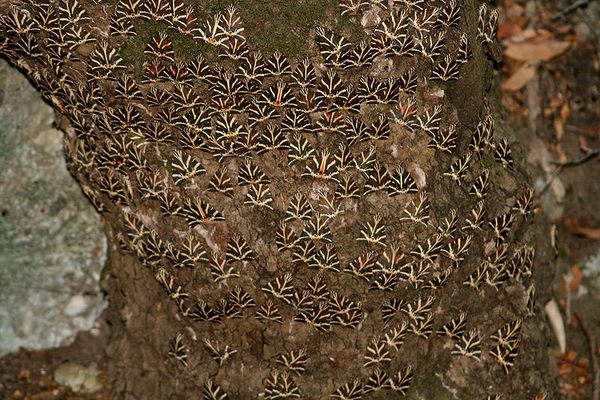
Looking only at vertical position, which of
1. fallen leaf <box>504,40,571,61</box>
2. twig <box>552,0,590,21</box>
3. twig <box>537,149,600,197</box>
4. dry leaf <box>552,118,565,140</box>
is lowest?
twig <box>537,149,600,197</box>

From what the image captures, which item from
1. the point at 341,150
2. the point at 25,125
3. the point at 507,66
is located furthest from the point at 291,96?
the point at 507,66

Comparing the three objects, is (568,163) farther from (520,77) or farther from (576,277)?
(576,277)

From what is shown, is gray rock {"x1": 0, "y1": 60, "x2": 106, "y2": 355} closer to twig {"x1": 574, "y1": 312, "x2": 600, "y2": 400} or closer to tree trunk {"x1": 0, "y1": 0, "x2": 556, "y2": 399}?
tree trunk {"x1": 0, "y1": 0, "x2": 556, "y2": 399}

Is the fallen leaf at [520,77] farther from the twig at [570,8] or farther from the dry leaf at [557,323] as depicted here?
the dry leaf at [557,323]

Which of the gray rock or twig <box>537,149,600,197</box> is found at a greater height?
the gray rock

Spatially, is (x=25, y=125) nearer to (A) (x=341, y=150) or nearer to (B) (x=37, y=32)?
(B) (x=37, y=32)

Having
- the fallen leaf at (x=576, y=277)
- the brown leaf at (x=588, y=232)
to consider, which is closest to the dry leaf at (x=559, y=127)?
the brown leaf at (x=588, y=232)

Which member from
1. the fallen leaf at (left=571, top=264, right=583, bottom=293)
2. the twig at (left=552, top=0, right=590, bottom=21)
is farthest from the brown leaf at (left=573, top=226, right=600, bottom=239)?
the twig at (left=552, top=0, right=590, bottom=21)

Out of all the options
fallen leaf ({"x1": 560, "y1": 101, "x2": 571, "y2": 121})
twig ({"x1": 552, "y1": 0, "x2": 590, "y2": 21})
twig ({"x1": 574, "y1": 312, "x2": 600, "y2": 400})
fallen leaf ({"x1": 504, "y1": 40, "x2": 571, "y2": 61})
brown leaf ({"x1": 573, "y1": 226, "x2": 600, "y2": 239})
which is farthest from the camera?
twig ({"x1": 552, "y1": 0, "x2": 590, "y2": 21})
